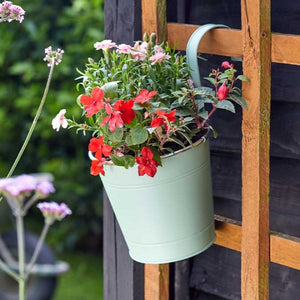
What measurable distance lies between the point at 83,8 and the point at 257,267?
7.74 feet

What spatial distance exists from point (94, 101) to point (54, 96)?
2.29m

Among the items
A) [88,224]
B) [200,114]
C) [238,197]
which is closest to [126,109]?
[200,114]

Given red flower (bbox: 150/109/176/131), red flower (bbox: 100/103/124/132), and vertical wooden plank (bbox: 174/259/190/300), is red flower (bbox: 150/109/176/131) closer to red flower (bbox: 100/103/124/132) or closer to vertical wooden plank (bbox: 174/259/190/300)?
red flower (bbox: 100/103/124/132)

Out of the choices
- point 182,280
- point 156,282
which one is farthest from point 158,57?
point 182,280

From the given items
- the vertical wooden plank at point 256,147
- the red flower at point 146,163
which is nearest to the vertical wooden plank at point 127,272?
the vertical wooden plank at point 256,147

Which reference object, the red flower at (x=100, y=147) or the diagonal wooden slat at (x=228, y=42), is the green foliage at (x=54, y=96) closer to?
the diagonal wooden slat at (x=228, y=42)

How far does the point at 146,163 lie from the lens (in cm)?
156

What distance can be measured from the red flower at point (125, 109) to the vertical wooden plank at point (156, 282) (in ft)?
1.72

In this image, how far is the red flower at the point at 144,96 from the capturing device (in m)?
1.54

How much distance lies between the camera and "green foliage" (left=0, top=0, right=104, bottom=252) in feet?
12.4

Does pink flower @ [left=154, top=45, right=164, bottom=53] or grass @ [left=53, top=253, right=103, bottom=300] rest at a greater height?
pink flower @ [left=154, top=45, right=164, bottom=53]

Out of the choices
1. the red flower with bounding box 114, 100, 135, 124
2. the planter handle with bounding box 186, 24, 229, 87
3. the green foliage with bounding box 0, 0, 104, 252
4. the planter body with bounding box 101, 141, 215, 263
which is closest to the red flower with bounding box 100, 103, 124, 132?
the red flower with bounding box 114, 100, 135, 124

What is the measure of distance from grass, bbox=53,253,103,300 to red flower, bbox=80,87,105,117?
2.61 m

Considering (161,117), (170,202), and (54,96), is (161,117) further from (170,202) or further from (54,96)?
(54,96)
